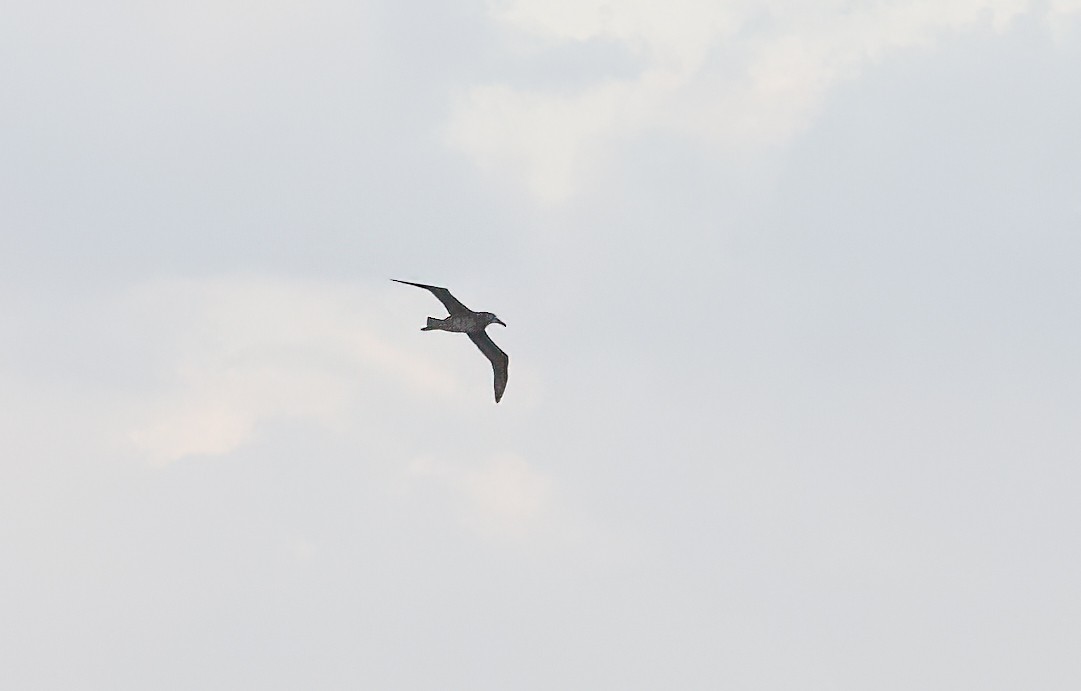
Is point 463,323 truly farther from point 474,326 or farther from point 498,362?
point 498,362

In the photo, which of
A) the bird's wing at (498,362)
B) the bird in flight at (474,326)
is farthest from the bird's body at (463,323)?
the bird's wing at (498,362)

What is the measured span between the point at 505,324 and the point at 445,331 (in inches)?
137

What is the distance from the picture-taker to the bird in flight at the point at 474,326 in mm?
129375

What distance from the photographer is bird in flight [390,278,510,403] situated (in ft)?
424

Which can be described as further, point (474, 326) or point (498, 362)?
point (498, 362)

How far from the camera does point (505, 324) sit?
132 metres

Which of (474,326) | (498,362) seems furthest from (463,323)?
(498,362)

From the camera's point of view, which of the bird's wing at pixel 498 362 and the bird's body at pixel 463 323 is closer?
the bird's body at pixel 463 323

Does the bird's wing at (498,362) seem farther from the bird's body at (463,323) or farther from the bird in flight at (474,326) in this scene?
the bird's body at (463,323)

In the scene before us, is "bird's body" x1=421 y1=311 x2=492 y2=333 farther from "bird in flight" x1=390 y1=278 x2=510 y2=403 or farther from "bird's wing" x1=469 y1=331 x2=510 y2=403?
"bird's wing" x1=469 y1=331 x2=510 y2=403

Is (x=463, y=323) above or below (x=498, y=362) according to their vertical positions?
below

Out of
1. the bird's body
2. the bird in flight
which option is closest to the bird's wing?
the bird in flight

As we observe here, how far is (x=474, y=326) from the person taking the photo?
131750 millimetres

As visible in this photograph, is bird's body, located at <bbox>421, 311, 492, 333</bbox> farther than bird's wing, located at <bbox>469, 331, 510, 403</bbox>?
No
